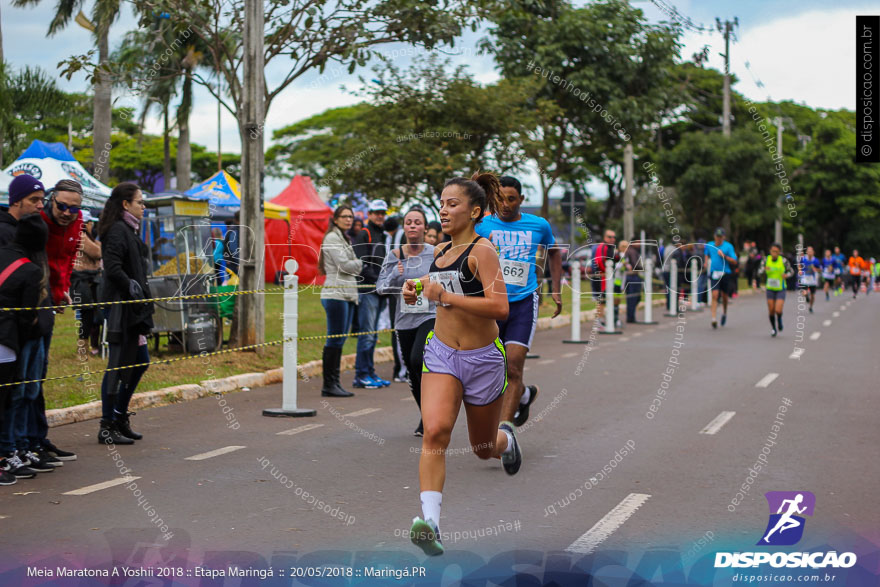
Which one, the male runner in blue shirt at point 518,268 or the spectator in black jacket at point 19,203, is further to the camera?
the male runner in blue shirt at point 518,268

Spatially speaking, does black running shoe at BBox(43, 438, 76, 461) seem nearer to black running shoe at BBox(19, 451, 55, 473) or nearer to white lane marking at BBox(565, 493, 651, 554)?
black running shoe at BBox(19, 451, 55, 473)

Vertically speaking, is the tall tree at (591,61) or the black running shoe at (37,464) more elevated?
the tall tree at (591,61)

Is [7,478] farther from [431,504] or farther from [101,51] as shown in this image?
[101,51]

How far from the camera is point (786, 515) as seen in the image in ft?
18.6

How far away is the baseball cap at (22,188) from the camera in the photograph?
21.4ft

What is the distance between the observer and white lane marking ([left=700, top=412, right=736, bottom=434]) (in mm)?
8623

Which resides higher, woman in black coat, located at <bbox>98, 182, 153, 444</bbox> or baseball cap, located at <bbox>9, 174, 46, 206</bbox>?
baseball cap, located at <bbox>9, 174, 46, 206</bbox>

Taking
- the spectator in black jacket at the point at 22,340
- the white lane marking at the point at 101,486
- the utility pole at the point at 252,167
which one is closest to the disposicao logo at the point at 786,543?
the white lane marking at the point at 101,486

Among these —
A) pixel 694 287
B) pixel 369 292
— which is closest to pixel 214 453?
pixel 369 292

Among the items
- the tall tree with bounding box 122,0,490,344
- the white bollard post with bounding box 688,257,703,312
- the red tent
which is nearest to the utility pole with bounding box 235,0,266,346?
the tall tree with bounding box 122,0,490,344

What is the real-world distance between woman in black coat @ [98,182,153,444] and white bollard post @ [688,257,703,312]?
802 inches

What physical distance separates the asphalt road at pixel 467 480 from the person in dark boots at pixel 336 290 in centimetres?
36

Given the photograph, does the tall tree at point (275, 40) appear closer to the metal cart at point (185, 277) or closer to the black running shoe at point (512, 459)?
the metal cart at point (185, 277)

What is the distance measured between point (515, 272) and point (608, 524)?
8.39 ft
